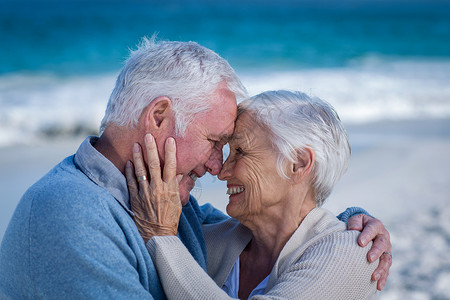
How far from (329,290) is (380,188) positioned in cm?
427

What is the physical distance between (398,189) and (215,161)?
418 centimetres

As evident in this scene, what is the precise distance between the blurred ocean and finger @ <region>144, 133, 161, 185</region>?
0.56 metres

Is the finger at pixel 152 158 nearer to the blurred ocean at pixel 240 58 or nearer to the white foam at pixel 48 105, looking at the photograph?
the blurred ocean at pixel 240 58

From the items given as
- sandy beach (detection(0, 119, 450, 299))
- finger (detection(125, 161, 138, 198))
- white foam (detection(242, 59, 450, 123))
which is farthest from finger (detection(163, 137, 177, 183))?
white foam (detection(242, 59, 450, 123))

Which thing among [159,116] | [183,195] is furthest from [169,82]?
[183,195]

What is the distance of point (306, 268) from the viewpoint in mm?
2072

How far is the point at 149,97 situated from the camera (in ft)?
6.76

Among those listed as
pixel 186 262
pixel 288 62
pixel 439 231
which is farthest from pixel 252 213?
pixel 288 62

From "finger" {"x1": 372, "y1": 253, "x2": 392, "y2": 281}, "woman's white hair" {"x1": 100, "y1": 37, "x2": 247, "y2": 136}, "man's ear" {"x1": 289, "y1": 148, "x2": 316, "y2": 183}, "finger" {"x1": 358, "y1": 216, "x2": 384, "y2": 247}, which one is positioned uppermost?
"woman's white hair" {"x1": 100, "y1": 37, "x2": 247, "y2": 136}

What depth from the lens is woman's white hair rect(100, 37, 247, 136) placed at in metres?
2.07

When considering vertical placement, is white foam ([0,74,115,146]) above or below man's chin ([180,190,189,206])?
above

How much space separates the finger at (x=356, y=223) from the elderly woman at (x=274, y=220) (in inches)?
1.7

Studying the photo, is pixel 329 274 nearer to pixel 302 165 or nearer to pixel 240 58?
pixel 302 165

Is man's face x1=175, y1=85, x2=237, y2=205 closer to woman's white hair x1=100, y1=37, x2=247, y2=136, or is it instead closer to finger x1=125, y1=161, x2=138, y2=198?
woman's white hair x1=100, y1=37, x2=247, y2=136
